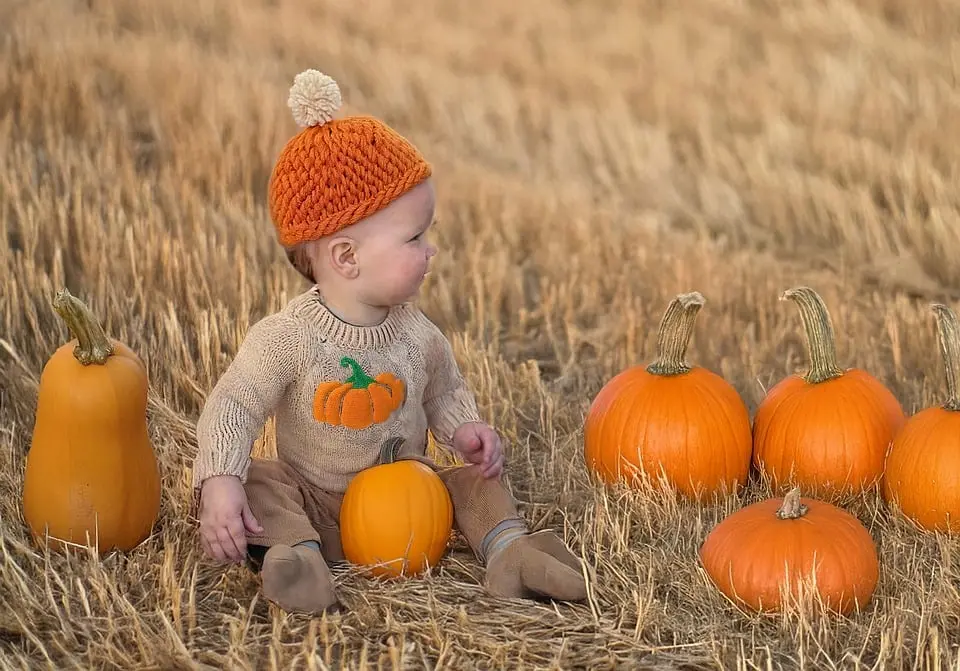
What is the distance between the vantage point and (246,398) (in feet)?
10.3

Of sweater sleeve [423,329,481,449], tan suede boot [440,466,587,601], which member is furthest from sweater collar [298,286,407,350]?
tan suede boot [440,466,587,601]

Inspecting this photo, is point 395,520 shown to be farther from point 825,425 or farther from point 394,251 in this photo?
point 825,425

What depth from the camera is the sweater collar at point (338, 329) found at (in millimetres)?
3219

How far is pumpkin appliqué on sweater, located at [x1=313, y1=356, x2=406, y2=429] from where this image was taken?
319 cm

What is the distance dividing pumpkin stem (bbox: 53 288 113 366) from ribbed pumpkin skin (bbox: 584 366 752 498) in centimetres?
146

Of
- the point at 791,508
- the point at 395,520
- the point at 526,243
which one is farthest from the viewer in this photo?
the point at 526,243

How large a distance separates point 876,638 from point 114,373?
1962mm

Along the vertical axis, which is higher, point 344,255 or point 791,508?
point 344,255

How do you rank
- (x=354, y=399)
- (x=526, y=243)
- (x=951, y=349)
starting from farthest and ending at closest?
1. (x=526, y=243)
2. (x=951, y=349)
3. (x=354, y=399)

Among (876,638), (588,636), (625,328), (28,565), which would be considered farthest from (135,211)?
(876,638)

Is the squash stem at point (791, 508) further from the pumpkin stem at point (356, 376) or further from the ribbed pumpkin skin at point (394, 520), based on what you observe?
the pumpkin stem at point (356, 376)

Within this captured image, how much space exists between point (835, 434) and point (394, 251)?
137cm

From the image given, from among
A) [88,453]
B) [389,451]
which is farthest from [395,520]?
[88,453]

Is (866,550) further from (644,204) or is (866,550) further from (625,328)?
(644,204)
